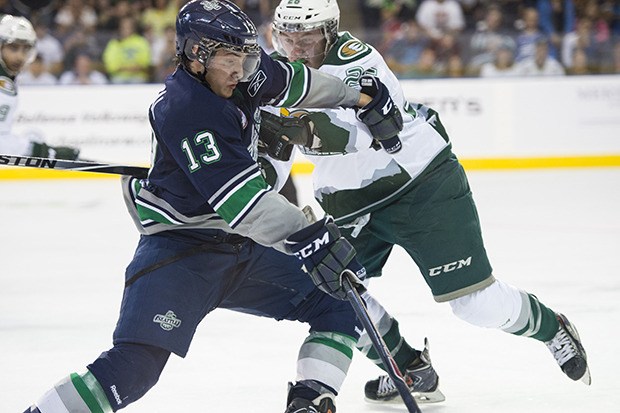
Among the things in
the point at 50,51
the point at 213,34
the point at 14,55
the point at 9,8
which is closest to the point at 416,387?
the point at 213,34

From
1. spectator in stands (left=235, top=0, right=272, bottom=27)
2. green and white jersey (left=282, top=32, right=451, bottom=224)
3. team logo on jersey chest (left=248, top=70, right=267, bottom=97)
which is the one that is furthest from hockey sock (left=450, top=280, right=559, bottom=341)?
spectator in stands (left=235, top=0, right=272, bottom=27)

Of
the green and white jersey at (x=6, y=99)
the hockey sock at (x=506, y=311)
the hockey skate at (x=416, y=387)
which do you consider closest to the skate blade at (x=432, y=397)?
the hockey skate at (x=416, y=387)

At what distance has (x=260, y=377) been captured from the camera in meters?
3.57

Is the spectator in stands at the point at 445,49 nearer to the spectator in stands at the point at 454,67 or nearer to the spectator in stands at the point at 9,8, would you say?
the spectator in stands at the point at 454,67

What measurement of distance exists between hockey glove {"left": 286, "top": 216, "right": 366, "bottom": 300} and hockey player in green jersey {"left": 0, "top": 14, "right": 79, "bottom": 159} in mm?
3062

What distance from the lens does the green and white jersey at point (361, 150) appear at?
9.93 ft

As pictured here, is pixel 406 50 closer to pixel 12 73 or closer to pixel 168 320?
pixel 12 73

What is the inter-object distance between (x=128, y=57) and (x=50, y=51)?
25.2 inches

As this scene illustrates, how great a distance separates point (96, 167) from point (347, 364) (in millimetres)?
851

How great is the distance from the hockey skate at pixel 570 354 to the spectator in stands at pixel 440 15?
662 centimetres

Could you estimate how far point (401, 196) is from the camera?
10.7 ft

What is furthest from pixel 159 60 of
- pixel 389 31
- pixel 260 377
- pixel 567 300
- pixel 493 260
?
pixel 260 377

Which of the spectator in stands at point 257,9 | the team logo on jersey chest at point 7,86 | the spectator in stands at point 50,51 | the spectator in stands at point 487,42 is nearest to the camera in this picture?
the team logo on jersey chest at point 7,86

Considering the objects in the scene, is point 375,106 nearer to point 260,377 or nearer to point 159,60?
point 260,377
